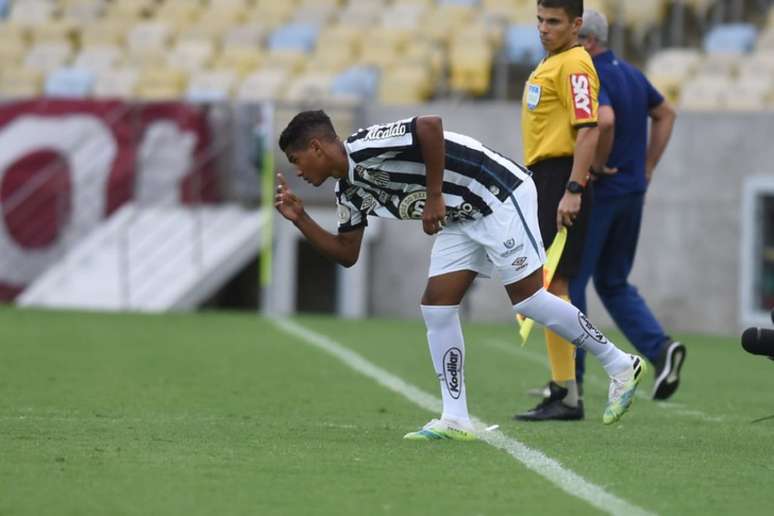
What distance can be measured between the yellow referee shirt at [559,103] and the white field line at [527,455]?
1.28m

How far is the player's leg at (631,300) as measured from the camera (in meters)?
8.24

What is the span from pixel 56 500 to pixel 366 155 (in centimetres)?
198

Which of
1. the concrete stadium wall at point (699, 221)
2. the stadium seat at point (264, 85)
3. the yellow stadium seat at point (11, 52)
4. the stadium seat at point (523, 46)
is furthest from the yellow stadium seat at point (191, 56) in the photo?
the concrete stadium wall at point (699, 221)

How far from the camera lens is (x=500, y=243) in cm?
632

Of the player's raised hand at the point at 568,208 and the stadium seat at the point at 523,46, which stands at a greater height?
the stadium seat at the point at 523,46

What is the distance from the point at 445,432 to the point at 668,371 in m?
2.29

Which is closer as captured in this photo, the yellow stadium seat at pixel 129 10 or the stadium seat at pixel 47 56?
the stadium seat at pixel 47 56

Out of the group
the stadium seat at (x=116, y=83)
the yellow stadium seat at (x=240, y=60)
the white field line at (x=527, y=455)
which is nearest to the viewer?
the white field line at (x=527, y=455)

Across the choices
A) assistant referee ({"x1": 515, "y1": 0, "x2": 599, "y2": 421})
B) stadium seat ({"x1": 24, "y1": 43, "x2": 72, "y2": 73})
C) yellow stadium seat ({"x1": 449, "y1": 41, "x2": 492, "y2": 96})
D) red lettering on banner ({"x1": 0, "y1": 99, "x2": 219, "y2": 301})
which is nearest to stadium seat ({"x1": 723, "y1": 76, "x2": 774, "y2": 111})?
yellow stadium seat ({"x1": 449, "y1": 41, "x2": 492, "y2": 96})

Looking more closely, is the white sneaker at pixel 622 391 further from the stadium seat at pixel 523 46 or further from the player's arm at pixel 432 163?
the stadium seat at pixel 523 46

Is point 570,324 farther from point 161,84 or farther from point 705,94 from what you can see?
point 161,84

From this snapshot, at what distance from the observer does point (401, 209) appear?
20.7 feet

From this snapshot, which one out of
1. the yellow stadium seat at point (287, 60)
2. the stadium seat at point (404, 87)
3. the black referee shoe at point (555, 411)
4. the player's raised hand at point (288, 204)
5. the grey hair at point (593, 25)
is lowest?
the black referee shoe at point (555, 411)

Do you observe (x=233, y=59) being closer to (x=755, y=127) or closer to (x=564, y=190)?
(x=755, y=127)
